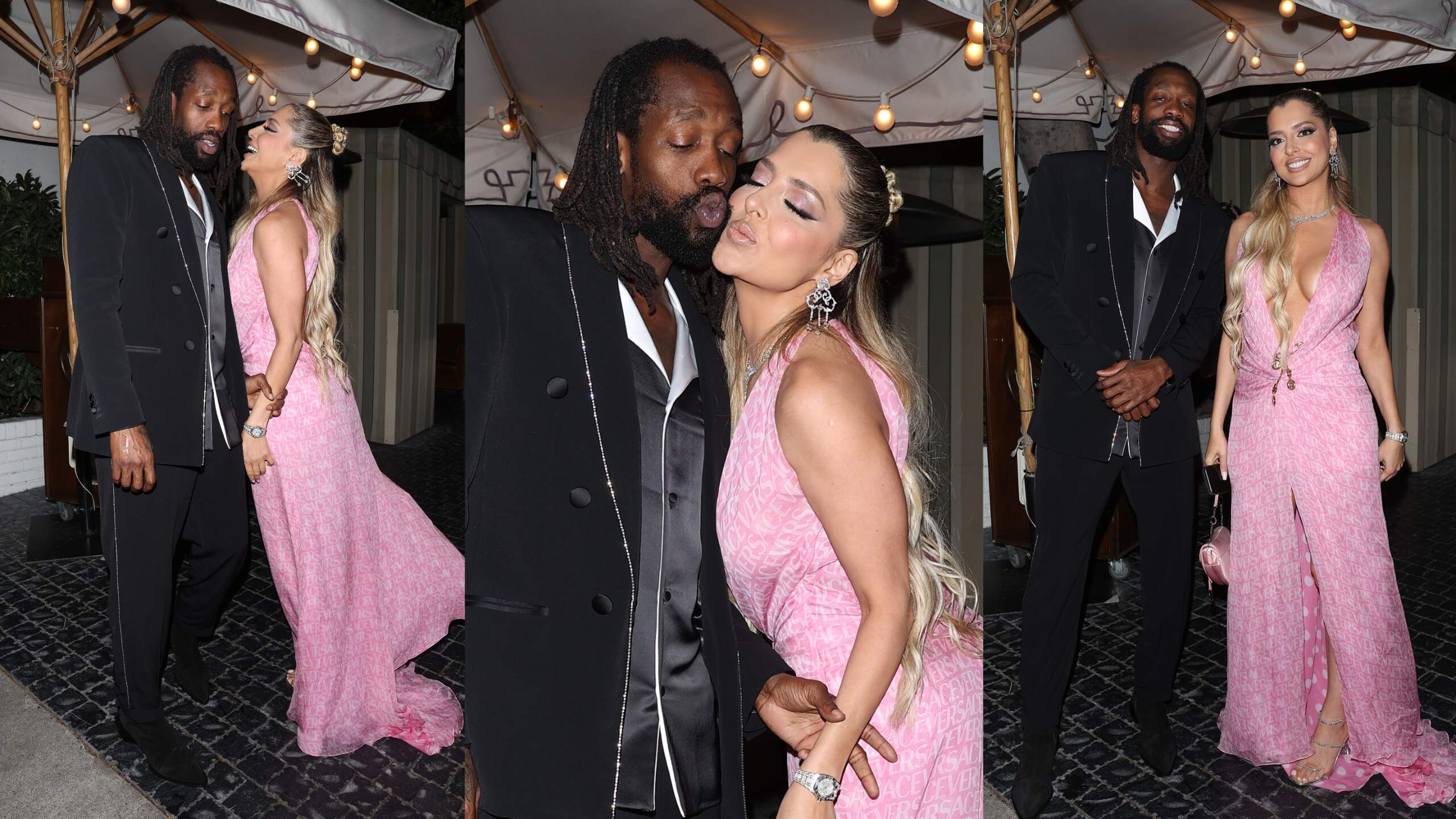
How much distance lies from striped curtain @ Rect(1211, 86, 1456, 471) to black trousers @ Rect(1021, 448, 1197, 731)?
17.8 ft

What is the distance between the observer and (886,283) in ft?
5.84

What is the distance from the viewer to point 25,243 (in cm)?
201

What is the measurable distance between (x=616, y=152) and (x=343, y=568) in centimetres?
114

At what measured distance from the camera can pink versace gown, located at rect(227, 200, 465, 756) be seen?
5.97ft

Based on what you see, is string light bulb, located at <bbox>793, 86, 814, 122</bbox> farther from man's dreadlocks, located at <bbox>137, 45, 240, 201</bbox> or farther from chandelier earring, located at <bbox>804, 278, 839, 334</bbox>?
man's dreadlocks, located at <bbox>137, 45, 240, 201</bbox>

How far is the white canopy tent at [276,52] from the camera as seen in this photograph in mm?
1781

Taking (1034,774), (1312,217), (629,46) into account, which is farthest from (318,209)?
(1312,217)

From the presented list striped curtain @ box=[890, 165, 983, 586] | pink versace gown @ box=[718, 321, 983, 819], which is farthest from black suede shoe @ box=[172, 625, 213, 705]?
striped curtain @ box=[890, 165, 983, 586]

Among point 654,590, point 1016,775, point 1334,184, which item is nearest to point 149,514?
point 654,590

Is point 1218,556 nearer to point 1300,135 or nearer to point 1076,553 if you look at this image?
point 1076,553

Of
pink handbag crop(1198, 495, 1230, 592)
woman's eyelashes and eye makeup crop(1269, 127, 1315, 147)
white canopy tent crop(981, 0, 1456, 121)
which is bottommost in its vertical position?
pink handbag crop(1198, 495, 1230, 592)

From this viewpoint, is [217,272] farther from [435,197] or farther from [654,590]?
[654,590]

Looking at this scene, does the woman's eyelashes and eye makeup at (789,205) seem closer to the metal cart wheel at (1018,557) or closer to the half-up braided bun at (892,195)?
the half-up braided bun at (892,195)

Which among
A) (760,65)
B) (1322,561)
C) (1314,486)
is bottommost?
(1322,561)
